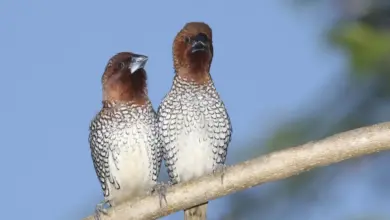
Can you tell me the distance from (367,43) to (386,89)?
0.25m

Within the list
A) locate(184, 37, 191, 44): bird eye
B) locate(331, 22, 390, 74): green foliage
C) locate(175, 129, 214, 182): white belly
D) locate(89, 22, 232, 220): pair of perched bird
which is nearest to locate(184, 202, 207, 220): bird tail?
locate(89, 22, 232, 220): pair of perched bird

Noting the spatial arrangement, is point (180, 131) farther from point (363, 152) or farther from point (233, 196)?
point (363, 152)

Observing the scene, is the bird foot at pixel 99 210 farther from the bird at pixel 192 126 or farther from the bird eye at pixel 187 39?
the bird eye at pixel 187 39

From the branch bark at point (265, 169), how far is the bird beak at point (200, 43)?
96 cm

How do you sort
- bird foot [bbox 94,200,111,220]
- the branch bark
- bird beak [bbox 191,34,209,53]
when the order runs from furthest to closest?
bird beak [bbox 191,34,209,53], bird foot [bbox 94,200,111,220], the branch bark

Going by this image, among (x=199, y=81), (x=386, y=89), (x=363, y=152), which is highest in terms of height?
(x=199, y=81)

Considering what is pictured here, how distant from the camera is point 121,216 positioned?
452 centimetres

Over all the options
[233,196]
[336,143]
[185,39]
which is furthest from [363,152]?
[185,39]

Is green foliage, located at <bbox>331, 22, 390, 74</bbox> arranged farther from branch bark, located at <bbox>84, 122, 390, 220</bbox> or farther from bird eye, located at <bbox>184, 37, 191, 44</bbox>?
bird eye, located at <bbox>184, 37, 191, 44</bbox>

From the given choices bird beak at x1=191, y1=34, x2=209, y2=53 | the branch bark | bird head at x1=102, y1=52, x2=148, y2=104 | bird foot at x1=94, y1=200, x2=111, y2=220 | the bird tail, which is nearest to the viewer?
the branch bark

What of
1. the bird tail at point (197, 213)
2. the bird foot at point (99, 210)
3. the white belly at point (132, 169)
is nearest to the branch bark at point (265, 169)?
the bird foot at point (99, 210)

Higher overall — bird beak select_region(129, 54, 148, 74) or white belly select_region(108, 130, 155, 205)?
bird beak select_region(129, 54, 148, 74)

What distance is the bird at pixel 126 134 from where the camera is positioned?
554 cm

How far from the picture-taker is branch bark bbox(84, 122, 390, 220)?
4.05 meters
